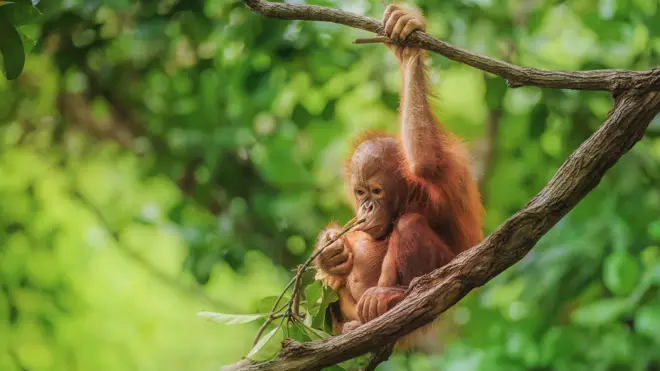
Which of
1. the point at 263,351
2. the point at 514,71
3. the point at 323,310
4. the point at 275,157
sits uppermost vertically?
the point at 514,71

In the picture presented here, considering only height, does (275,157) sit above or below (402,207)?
above

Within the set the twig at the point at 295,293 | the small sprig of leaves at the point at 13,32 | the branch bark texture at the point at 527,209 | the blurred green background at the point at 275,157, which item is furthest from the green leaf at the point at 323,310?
the blurred green background at the point at 275,157

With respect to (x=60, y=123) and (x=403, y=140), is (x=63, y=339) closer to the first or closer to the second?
(x=60, y=123)

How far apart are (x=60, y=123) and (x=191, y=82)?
133 centimetres

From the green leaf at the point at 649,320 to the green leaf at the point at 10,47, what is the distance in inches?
119

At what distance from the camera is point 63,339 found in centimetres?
492

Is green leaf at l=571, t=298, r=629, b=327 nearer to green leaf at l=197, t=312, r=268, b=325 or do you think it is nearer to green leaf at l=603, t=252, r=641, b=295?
green leaf at l=603, t=252, r=641, b=295

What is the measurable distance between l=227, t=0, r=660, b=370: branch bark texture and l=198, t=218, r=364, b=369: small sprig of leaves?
16 centimetres

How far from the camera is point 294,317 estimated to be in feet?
6.45

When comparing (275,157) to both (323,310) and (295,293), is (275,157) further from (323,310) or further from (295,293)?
(295,293)

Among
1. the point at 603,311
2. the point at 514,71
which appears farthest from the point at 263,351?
the point at 603,311

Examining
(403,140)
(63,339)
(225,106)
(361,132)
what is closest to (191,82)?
(225,106)

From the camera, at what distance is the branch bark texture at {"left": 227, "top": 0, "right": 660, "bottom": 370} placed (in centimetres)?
168

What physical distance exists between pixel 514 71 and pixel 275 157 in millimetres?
2880
